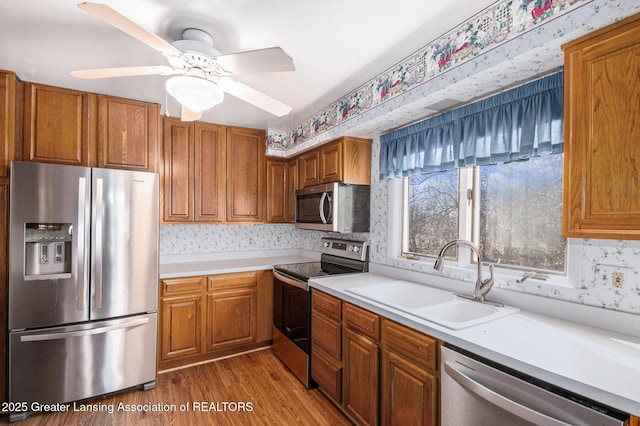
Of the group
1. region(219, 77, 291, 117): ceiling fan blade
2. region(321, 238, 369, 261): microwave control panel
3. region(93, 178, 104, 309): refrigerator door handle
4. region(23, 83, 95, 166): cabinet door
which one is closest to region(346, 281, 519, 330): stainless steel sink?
region(321, 238, 369, 261): microwave control panel

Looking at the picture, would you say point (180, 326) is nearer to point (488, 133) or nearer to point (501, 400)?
point (501, 400)

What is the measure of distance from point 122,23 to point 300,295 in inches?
83.3

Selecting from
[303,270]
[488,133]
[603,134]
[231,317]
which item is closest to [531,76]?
[488,133]

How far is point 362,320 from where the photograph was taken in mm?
1917

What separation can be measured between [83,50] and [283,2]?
1317mm

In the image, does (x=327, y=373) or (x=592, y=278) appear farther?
(x=327, y=373)

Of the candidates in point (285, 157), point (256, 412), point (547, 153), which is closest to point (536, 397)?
point (547, 153)

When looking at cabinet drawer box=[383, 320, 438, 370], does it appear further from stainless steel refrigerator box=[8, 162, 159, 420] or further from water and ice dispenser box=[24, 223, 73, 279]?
water and ice dispenser box=[24, 223, 73, 279]

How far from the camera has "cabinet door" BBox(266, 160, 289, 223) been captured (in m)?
3.64

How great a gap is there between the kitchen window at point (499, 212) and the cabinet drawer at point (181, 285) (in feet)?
6.43

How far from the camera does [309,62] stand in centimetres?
205

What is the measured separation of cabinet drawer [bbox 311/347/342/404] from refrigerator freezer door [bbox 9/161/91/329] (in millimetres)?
1736

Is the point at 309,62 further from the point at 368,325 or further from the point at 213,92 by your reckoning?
the point at 368,325

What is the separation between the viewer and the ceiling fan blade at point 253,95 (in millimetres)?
1740
